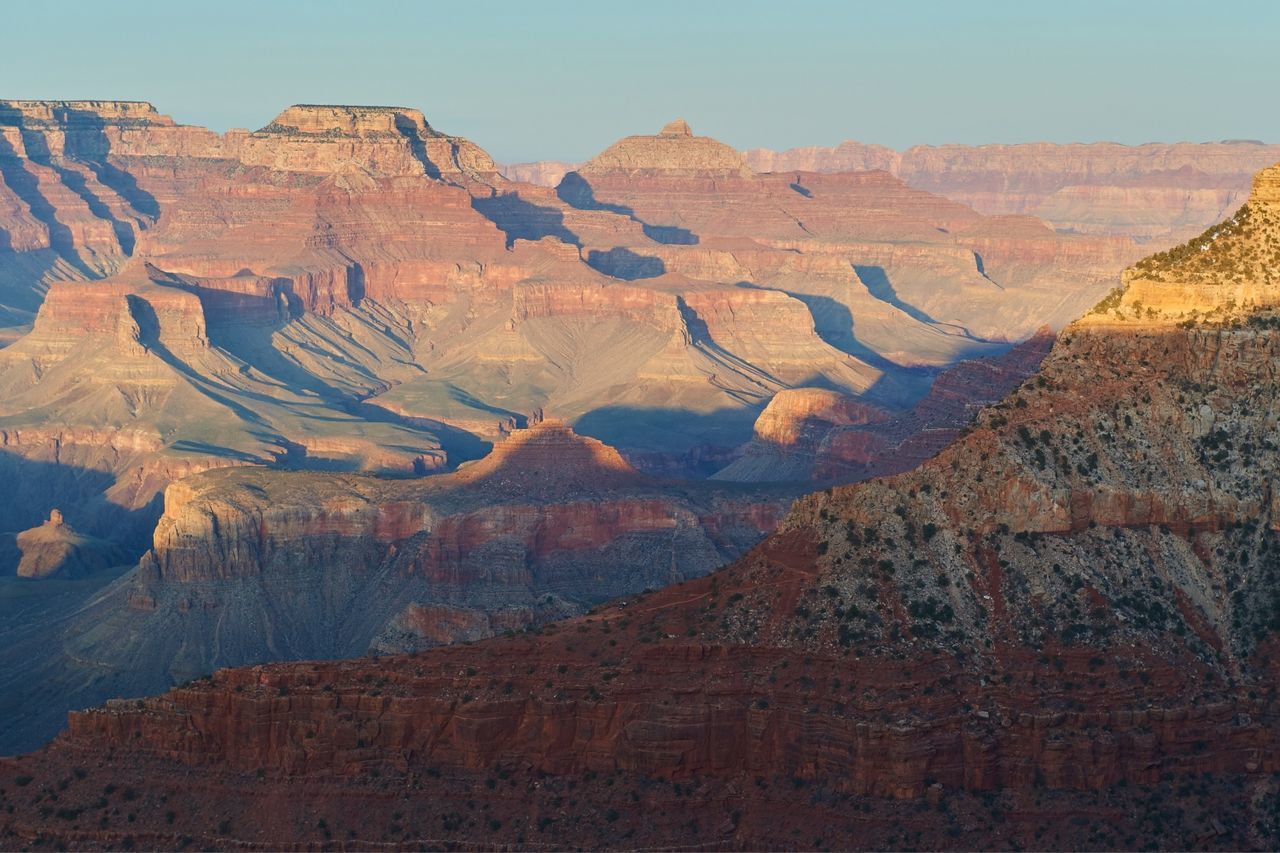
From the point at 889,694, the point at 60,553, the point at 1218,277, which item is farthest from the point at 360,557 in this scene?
the point at 889,694

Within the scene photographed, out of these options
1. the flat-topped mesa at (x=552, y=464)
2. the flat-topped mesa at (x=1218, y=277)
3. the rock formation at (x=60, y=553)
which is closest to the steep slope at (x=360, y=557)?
the flat-topped mesa at (x=552, y=464)

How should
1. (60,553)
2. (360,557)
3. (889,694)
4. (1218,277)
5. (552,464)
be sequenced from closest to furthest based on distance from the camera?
(889,694)
(1218,277)
(360,557)
(552,464)
(60,553)

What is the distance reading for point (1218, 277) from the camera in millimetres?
56969

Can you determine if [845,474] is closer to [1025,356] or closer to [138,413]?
[1025,356]

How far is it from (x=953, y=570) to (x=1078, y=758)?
18.5ft

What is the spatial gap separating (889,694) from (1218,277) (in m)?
14.7

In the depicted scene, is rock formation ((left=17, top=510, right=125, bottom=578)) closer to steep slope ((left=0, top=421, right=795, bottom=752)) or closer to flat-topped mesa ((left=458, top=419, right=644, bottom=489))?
steep slope ((left=0, top=421, right=795, bottom=752))

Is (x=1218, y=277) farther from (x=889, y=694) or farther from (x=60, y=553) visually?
(x=60, y=553)

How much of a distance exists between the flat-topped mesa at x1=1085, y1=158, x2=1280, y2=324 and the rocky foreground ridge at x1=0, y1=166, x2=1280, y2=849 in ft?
0.79

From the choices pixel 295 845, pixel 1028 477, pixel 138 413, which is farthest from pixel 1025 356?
pixel 138 413

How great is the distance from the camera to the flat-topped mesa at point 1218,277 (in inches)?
2221

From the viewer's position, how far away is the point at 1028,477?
53.6 meters

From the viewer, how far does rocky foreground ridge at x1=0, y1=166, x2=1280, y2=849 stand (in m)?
49.8

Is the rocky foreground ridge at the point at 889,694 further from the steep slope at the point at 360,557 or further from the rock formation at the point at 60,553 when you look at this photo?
the rock formation at the point at 60,553
